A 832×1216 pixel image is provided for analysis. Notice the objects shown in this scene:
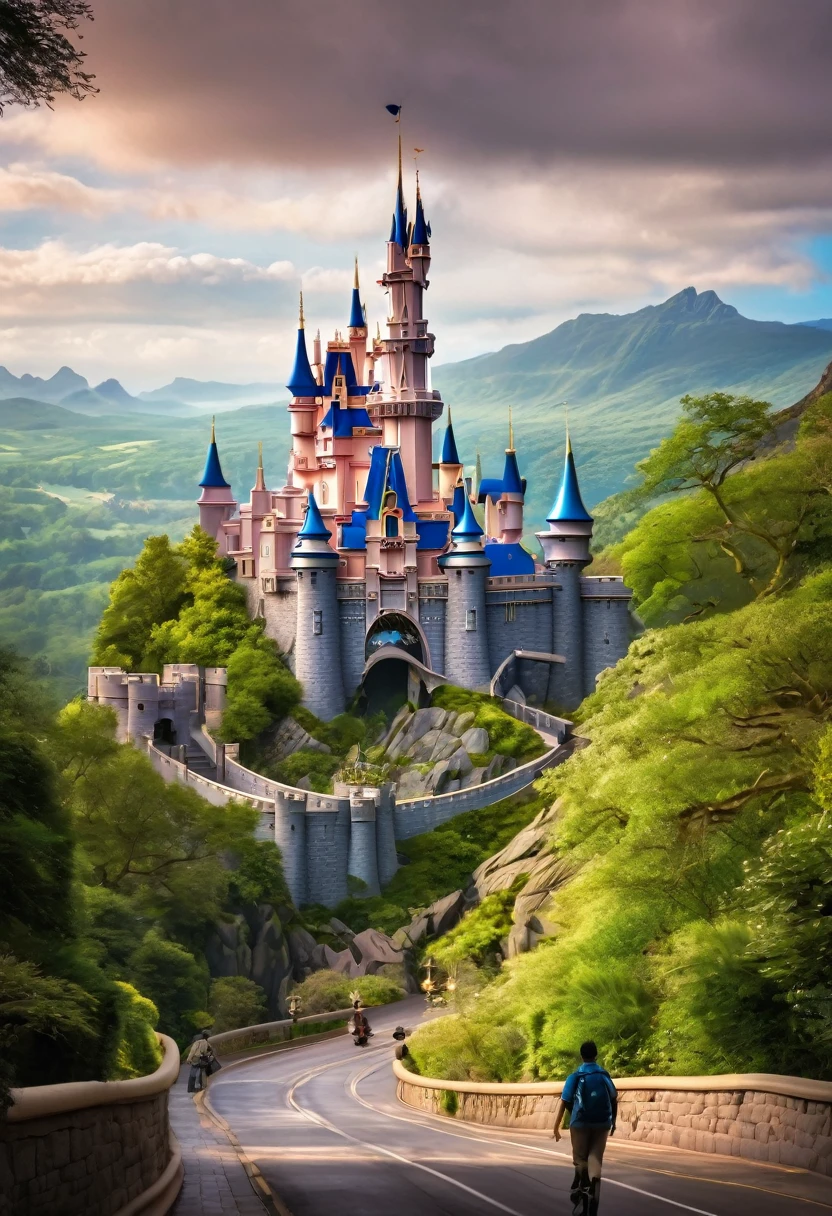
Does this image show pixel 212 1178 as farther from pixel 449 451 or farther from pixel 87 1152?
pixel 449 451

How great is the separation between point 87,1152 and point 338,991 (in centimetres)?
4899

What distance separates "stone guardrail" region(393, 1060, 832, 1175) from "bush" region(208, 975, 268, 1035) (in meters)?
32.1

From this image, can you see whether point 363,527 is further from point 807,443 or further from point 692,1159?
point 692,1159

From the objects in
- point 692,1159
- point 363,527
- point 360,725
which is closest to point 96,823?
point 360,725

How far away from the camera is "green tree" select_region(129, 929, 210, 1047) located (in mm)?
52531

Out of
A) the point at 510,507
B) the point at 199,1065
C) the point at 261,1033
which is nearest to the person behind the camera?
the point at 199,1065

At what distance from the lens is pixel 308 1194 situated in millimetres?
20312

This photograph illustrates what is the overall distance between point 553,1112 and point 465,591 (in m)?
55.5

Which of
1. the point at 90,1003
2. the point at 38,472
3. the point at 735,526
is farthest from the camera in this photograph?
the point at 38,472

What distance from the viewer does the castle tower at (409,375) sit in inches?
3506

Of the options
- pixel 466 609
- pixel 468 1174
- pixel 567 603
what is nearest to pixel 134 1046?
pixel 468 1174

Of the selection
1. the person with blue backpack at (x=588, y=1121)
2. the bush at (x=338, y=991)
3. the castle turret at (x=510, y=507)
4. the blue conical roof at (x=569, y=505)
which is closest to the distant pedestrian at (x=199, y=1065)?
the bush at (x=338, y=991)

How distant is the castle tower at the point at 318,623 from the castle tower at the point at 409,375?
23.3 feet

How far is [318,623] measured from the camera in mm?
83000
